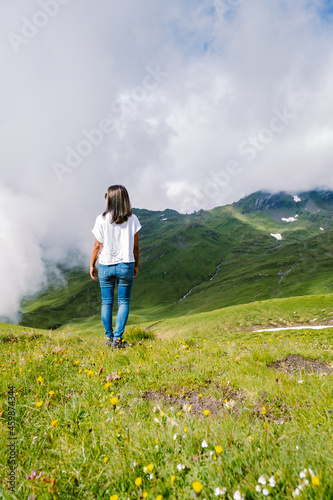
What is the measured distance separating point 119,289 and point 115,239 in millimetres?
1678

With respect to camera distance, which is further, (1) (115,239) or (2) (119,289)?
(1) (115,239)

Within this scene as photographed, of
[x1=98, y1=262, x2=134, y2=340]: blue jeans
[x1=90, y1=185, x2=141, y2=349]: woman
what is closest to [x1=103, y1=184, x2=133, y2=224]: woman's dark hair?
[x1=90, y1=185, x2=141, y2=349]: woman

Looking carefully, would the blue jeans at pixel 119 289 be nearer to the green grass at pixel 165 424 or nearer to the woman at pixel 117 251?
the woman at pixel 117 251

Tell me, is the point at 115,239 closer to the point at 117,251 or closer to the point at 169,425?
the point at 117,251

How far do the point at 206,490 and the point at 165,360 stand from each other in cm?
415

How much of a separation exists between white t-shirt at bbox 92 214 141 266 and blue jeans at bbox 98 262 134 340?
9.2 inches

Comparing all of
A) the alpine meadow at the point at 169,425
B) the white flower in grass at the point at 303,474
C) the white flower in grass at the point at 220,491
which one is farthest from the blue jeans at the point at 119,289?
the white flower in grass at the point at 303,474

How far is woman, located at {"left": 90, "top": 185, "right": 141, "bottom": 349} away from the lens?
8.43 m

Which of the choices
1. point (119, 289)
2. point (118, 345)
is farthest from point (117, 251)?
point (118, 345)

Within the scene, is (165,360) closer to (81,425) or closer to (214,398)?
(214,398)

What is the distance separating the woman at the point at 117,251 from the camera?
843 centimetres

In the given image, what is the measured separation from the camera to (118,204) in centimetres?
873

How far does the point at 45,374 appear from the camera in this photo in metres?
5.55

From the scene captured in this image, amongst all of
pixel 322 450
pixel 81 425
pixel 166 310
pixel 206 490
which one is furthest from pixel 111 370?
pixel 166 310
